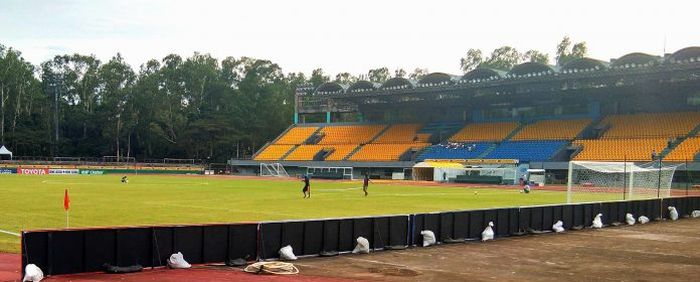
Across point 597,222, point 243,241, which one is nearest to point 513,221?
point 597,222

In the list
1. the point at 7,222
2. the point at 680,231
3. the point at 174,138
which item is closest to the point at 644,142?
the point at 680,231

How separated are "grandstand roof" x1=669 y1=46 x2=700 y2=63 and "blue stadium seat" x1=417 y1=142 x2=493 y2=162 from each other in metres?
23.7

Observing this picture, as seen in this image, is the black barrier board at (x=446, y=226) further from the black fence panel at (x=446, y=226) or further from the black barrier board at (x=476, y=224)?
the black barrier board at (x=476, y=224)

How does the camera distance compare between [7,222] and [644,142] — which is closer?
[7,222]

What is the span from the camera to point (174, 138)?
122m

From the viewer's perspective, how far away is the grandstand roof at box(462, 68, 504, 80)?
266ft

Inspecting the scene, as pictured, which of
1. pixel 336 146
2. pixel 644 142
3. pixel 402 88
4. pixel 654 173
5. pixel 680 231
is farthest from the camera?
pixel 336 146

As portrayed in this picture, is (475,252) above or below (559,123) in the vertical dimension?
below

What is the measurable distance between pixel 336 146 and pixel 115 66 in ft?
187

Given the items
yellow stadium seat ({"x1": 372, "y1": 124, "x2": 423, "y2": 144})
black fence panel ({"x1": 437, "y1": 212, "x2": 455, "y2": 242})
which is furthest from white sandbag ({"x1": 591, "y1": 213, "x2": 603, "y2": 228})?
yellow stadium seat ({"x1": 372, "y1": 124, "x2": 423, "y2": 144})

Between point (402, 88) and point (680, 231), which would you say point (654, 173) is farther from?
point (402, 88)

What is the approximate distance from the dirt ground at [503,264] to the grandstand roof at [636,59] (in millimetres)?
52084

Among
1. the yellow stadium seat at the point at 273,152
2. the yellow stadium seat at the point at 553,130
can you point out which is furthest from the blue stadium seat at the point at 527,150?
the yellow stadium seat at the point at 273,152

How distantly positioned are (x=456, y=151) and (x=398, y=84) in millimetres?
13315
